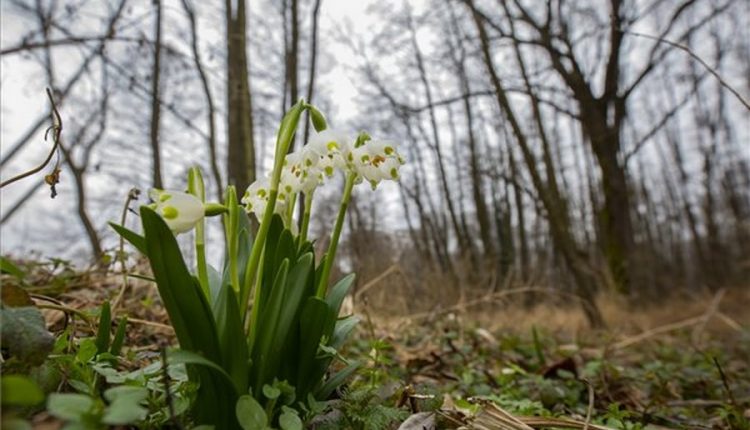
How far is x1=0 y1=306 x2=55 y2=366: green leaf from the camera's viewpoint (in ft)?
2.57

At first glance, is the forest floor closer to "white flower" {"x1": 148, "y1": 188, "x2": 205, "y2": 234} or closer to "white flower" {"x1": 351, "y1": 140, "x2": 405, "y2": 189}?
"white flower" {"x1": 148, "y1": 188, "x2": 205, "y2": 234}

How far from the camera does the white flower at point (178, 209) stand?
89 centimetres

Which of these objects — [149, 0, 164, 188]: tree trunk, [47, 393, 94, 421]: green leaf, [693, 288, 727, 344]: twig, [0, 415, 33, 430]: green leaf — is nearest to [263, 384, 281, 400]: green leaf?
[47, 393, 94, 421]: green leaf

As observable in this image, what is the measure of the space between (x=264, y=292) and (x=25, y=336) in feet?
1.38

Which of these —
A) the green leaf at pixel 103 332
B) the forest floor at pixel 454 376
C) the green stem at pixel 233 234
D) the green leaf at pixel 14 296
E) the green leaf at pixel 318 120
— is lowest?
the forest floor at pixel 454 376

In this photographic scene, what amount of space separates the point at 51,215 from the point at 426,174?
955cm

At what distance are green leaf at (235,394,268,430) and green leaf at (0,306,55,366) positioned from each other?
1.05 ft

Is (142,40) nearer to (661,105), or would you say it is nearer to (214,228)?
(214,228)

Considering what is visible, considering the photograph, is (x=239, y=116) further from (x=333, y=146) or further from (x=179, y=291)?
(x=179, y=291)

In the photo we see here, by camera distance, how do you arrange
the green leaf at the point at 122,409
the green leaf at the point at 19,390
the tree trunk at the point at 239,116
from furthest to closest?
the tree trunk at the point at 239,116
the green leaf at the point at 122,409
the green leaf at the point at 19,390

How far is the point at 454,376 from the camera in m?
2.20

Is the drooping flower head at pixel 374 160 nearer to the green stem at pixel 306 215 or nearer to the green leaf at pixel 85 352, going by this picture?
the green stem at pixel 306 215

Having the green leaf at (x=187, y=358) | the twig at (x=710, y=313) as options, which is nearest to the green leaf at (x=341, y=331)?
the green leaf at (x=187, y=358)

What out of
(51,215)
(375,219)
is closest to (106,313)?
(375,219)
